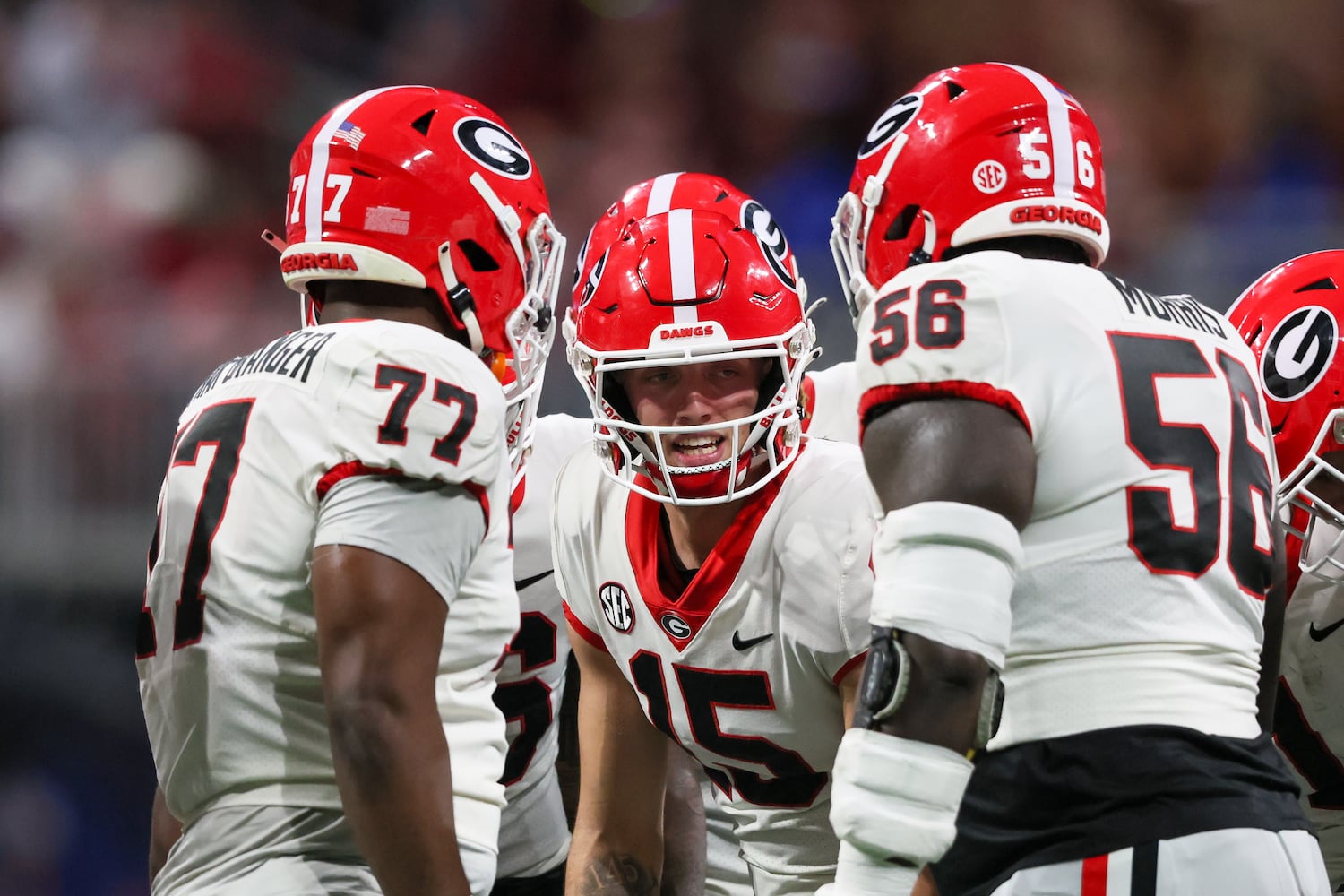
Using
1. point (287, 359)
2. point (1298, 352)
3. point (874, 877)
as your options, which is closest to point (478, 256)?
point (287, 359)

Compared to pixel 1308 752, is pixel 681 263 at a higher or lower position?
higher

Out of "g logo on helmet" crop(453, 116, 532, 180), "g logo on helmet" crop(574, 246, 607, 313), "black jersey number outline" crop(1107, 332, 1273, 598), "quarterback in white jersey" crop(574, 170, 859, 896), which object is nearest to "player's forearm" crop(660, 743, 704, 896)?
"quarterback in white jersey" crop(574, 170, 859, 896)

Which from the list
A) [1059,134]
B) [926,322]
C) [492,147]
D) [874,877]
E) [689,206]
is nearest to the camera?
[874,877]

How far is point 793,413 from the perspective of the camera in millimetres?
2688

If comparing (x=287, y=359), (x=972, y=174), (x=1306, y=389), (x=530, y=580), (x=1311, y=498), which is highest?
(x=972, y=174)

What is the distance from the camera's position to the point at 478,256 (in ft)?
8.32

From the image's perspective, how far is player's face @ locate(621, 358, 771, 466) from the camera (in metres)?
2.65

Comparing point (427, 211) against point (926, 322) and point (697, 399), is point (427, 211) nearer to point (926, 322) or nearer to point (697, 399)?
point (697, 399)

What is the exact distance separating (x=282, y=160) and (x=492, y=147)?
378 centimetres

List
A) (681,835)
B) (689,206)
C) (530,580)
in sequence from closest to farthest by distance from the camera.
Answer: (689,206)
(530,580)
(681,835)

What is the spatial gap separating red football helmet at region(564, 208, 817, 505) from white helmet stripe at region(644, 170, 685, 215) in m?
Result: 0.19

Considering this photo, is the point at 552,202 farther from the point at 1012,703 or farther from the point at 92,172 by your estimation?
the point at 1012,703

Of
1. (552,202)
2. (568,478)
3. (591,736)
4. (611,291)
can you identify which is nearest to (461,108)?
(611,291)

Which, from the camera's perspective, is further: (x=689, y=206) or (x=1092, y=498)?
(x=689, y=206)
